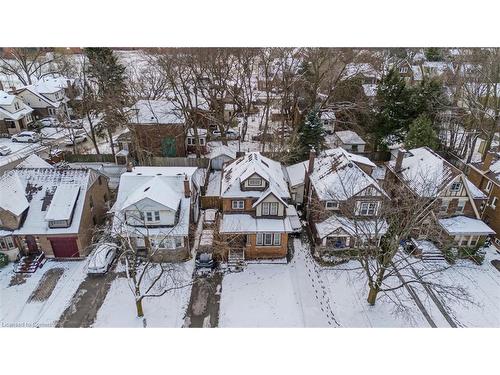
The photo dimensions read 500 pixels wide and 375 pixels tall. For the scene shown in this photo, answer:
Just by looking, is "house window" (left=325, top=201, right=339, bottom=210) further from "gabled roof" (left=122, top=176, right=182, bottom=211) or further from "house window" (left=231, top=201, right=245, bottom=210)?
"gabled roof" (left=122, top=176, right=182, bottom=211)

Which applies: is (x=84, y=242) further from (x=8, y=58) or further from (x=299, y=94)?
(x=8, y=58)

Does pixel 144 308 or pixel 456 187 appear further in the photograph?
pixel 456 187

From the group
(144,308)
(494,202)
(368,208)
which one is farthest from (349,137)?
(144,308)

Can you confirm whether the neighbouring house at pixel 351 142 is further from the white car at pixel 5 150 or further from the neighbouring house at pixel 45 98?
the white car at pixel 5 150

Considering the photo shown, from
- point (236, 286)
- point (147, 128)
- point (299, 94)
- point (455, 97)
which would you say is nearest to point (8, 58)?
point (147, 128)

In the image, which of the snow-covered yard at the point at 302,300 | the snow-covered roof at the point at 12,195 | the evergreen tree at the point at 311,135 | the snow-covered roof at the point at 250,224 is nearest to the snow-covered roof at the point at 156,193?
the snow-covered roof at the point at 250,224

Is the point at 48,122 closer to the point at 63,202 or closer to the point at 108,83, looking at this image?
the point at 108,83
